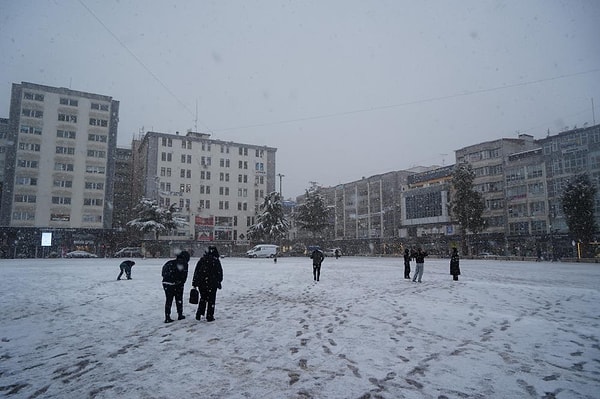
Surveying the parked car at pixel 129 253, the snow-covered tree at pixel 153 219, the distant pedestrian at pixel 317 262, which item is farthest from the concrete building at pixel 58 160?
the distant pedestrian at pixel 317 262

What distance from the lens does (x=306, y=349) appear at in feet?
21.0

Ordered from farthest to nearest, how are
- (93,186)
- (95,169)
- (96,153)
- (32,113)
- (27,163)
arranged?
1. (96,153)
2. (95,169)
3. (93,186)
4. (32,113)
5. (27,163)

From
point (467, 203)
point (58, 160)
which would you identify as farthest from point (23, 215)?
point (467, 203)

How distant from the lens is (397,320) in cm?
877

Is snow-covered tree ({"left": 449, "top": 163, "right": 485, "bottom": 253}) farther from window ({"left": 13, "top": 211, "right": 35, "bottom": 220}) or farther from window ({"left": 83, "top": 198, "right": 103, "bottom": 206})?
window ({"left": 13, "top": 211, "right": 35, "bottom": 220})

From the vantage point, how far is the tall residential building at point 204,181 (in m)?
72.4

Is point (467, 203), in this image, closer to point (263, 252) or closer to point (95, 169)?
point (263, 252)

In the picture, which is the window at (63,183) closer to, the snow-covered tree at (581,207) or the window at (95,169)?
the window at (95,169)

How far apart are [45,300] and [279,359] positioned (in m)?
9.80

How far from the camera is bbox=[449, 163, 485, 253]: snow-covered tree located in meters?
53.6

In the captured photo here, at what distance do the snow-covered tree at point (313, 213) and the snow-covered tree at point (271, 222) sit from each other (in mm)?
5240

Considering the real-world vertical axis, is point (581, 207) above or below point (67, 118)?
below

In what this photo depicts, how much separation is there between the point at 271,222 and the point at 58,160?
35.8m

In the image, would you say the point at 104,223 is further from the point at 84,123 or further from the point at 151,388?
the point at 151,388
